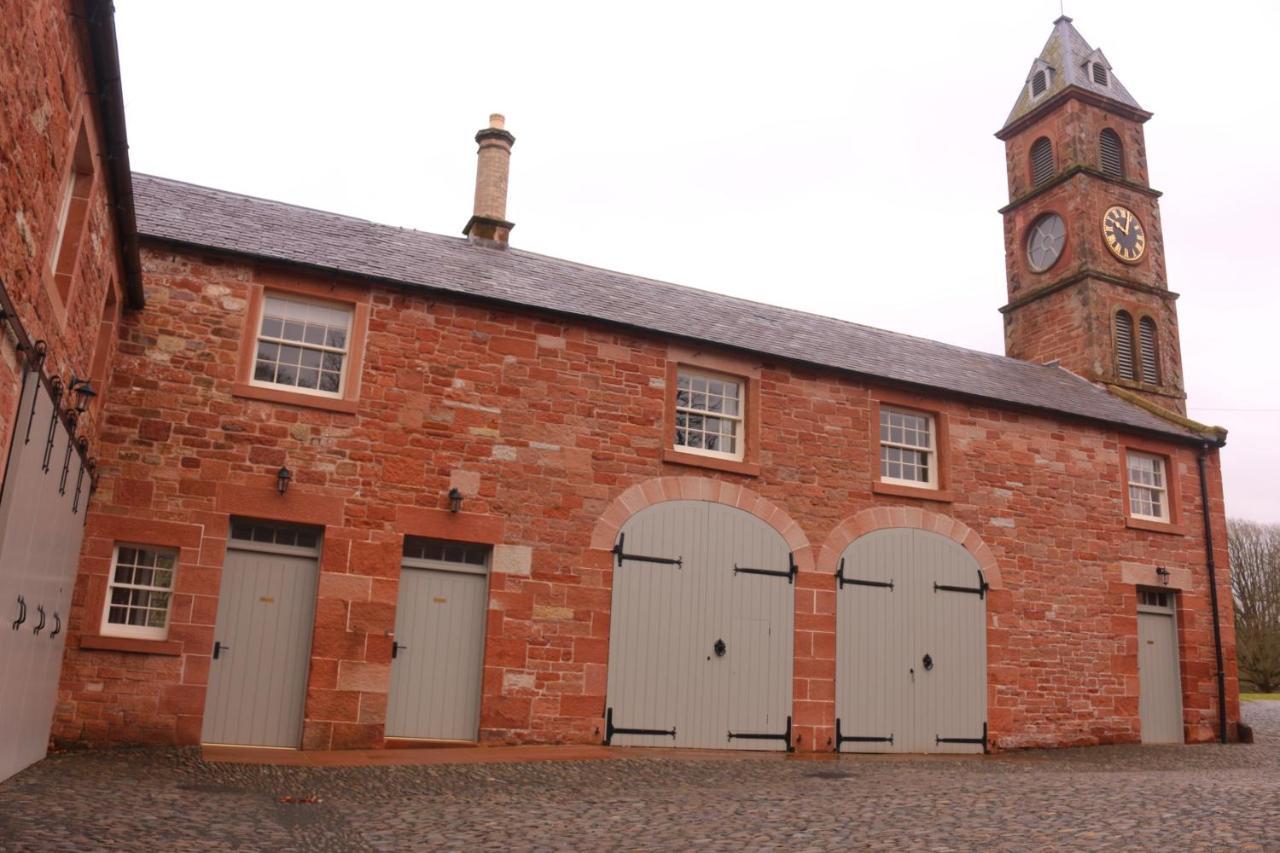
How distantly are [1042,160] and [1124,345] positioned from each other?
484 centimetres

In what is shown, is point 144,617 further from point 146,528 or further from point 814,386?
point 814,386

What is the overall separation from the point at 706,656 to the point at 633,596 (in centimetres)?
116

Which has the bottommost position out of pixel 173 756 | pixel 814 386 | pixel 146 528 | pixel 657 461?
pixel 173 756

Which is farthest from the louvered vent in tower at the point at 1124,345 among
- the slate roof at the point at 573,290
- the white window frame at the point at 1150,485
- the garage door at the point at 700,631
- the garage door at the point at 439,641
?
the garage door at the point at 439,641

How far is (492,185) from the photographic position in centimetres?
1599

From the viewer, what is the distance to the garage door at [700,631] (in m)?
11.9

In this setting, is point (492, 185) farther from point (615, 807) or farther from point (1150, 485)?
point (1150, 485)

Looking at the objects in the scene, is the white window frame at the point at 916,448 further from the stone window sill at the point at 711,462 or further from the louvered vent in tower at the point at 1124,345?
the louvered vent in tower at the point at 1124,345

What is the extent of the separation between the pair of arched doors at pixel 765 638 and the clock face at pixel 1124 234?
10.4 m

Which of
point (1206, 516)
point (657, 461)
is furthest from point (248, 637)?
point (1206, 516)

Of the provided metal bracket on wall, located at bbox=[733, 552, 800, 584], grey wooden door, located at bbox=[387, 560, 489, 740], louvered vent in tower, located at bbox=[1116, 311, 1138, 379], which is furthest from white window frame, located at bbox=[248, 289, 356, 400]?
louvered vent in tower, located at bbox=[1116, 311, 1138, 379]

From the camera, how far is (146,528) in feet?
33.6

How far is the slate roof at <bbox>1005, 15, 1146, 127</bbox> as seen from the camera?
2270 cm

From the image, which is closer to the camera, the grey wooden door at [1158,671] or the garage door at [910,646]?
the garage door at [910,646]
